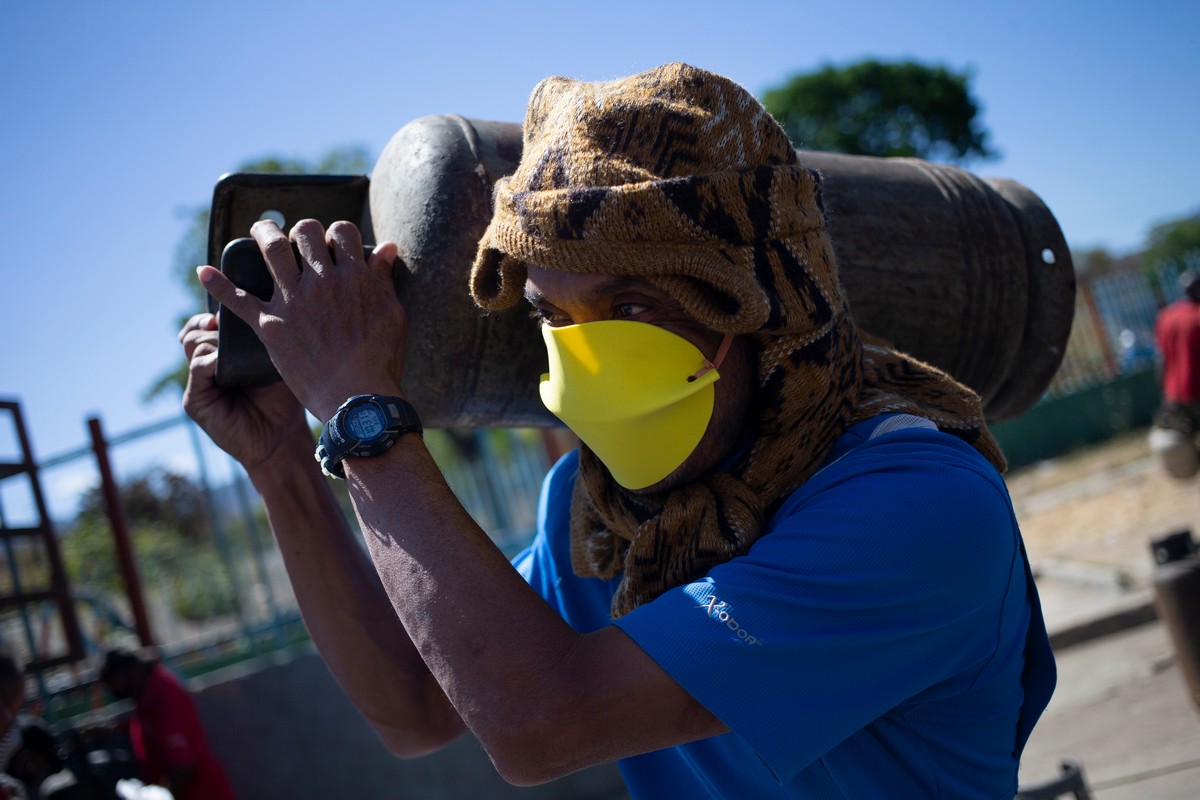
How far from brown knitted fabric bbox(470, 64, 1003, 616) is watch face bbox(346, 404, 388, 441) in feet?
0.94

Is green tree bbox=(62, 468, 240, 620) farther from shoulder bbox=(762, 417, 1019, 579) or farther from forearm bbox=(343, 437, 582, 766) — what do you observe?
shoulder bbox=(762, 417, 1019, 579)

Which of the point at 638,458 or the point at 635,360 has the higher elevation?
the point at 635,360

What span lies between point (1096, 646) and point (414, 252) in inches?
226

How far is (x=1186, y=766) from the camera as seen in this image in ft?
12.9

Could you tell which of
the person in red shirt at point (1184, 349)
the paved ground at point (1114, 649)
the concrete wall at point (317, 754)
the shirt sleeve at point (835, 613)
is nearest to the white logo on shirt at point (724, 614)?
the shirt sleeve at point (835, 613)

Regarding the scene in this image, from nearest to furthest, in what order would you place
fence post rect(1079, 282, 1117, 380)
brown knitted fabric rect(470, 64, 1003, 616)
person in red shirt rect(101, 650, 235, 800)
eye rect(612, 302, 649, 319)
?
brown knitted fabric rect(470, 64, 1003, 616) → eye rect(612, 302, 649, 319) → person in red shirt rect(101, 650, 235, 800) → fence post rect(1079, 282, 1117, 380)

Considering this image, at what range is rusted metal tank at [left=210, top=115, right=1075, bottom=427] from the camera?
171cm

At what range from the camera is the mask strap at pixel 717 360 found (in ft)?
4.79

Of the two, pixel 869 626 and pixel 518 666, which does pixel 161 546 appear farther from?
pixel 869 626

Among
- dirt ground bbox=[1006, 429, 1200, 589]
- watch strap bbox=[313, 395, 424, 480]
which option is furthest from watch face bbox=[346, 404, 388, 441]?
dirt ground bbox=[1006, 429, 1200, 589]

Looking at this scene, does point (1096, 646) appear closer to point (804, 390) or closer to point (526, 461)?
point (526, 461)

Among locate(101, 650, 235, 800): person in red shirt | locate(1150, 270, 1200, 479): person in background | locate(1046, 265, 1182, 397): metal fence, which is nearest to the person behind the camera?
locate(101, 650, 235, 800): person in red shirt

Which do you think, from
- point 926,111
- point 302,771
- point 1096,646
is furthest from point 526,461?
point 926,111

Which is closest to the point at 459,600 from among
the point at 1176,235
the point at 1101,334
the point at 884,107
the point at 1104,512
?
the point at 1104,512
